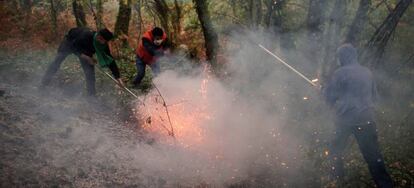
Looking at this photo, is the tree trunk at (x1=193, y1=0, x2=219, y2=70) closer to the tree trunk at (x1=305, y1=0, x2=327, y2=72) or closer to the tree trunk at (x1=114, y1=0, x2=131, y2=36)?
the tree trunk at (x1=305, y1=0, x2=327, y2=72)

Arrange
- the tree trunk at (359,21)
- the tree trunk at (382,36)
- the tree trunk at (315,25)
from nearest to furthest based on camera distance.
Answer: the tree trunk at (382,36), the tree trunk at (359,21), the tree trunk at (315,25)

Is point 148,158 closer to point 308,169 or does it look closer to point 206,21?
point 308,169

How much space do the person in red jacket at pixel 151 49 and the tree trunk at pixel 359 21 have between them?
4.36m

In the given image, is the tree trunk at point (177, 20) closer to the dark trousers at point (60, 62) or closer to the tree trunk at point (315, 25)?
the dark trousers at point (60, 62)

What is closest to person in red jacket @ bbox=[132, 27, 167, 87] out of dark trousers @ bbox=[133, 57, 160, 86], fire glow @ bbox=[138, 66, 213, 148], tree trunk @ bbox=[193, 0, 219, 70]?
dark trousers @ bbox=[133, 57, 160, 86]

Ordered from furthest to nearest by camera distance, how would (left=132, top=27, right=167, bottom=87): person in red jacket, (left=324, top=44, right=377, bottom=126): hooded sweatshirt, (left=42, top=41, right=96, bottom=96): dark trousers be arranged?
(left=132, top=27, right=167, bottom=87): person in red jacket < (left=42, top=41, right=96, bottom=96): dark trousers < (left=324, top=44, right=377, bottom=126): hooded sweatshirt

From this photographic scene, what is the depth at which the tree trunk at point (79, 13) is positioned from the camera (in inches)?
528

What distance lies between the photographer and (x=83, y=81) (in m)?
10.4

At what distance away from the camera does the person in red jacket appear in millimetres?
9041

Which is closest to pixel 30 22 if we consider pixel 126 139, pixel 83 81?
pixel 83 81

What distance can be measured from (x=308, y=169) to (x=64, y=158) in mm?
4319

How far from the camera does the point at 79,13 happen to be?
550 inches

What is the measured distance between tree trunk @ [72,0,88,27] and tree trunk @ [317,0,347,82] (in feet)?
28.4

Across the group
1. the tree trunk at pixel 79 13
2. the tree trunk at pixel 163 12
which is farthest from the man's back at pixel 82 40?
the tree trunk at pixel 79 13
